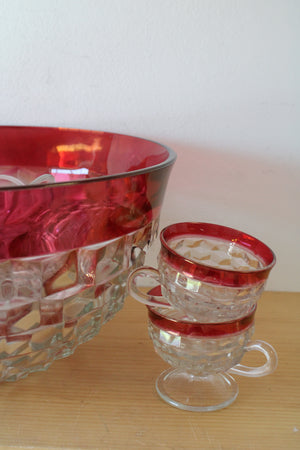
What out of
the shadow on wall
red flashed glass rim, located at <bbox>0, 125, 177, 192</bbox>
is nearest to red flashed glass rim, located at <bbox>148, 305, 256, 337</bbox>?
red flashed glass rim, located at <bbox>0, 125, 177, 192</bbox>

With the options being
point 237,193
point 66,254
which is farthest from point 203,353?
point 237,193

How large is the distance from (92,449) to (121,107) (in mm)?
466

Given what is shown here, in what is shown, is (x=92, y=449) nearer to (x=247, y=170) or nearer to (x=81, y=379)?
(x=81, y=379)

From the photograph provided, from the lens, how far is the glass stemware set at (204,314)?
0.45 m

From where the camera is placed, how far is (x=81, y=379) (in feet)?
1.74

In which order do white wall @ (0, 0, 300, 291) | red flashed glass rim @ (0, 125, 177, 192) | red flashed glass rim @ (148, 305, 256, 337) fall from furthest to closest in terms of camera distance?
white wall @ (0, 0, 300, 291) → red flashed glass rim @ (148, 305, 256, 337) → red flashed glass rim @ (0, 125, 177, 192)

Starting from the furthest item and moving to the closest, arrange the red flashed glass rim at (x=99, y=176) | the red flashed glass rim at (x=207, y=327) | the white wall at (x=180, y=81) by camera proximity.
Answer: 1. the white wall at (x=180, y=81)
2. the red flashed glass rim at (x=207, y=327)
3. the red flashed glass rim at (x=99, y=176)

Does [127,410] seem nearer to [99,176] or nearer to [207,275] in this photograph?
[207,275]

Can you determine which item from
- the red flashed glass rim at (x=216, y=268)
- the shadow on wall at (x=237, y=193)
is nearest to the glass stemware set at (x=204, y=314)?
the red flashed glass rim at (x=216, y=268)

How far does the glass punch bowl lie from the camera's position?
14.7 inches

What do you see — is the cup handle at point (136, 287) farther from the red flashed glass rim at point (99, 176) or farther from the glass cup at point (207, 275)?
the red flashed glass rim at point (99, 176)

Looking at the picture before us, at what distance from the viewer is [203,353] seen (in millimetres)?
479

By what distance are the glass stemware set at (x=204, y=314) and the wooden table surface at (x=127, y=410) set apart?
→ 21 millimetres

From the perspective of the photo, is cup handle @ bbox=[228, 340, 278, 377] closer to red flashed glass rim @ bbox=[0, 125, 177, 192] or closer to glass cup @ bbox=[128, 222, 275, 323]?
glass cup @ bbox=[128, 222, 275, 323]
